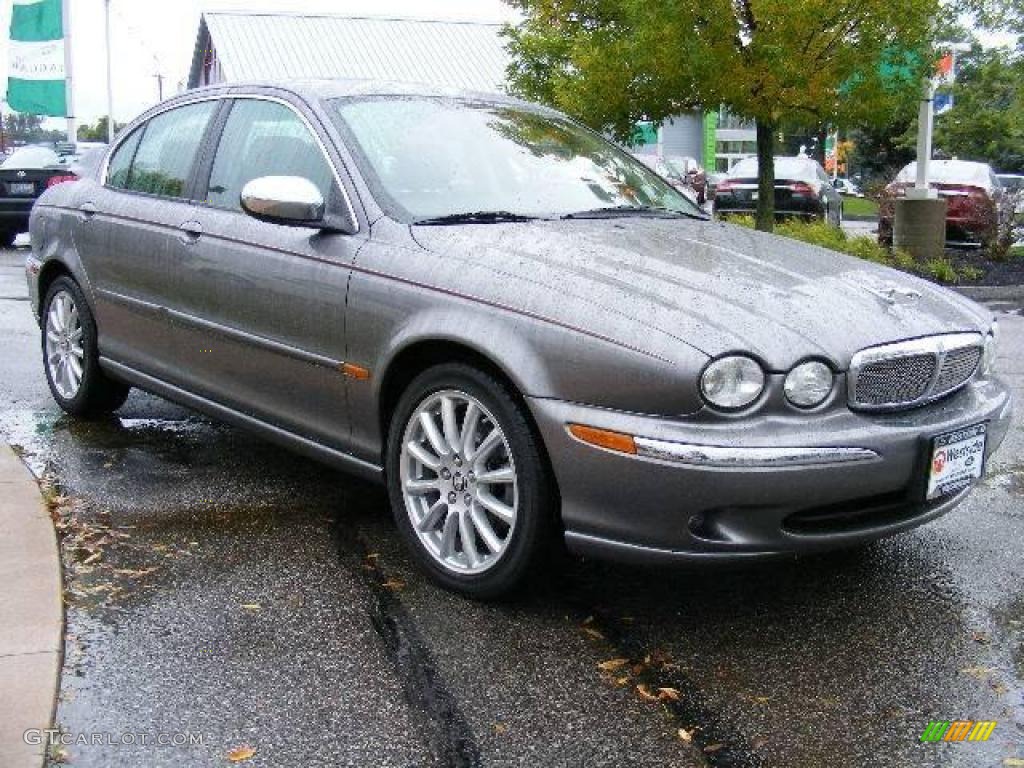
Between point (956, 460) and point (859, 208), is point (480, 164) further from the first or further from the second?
point (859, 208)

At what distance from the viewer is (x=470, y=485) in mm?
3834

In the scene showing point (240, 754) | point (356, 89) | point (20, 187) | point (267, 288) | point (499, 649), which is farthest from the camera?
point (20, 187)

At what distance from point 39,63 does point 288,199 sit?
25.3 m

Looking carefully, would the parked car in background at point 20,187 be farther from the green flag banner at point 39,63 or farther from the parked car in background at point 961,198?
the parked car in background at point 961,198

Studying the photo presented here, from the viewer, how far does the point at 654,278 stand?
3.69m

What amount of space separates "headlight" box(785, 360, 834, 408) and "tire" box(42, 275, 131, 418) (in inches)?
147

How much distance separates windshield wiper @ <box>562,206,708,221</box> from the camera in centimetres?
452

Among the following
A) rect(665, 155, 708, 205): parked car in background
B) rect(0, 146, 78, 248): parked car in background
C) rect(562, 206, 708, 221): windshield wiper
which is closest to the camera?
rect(562, 206, 708, 221): windshield wiper

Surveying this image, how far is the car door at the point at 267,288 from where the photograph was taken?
169 inches

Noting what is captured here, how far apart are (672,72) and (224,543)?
358 inches

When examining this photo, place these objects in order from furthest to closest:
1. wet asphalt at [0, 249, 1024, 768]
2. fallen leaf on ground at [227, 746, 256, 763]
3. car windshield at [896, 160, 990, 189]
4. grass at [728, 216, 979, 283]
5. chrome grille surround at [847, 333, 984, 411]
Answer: car windshield at [896, 160, 990, 189] < grass at [728, 216, 979, 283] < chrome grille surround at [847, 333, 984, 411] < wet asphalt at [0, 249, 1024, 768] < fallen leaf on ground at [227, 746, 256, 763]

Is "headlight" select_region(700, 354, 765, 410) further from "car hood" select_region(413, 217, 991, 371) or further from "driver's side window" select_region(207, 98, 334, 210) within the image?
"driver's side window" select_region(207, 98, 334, 210)

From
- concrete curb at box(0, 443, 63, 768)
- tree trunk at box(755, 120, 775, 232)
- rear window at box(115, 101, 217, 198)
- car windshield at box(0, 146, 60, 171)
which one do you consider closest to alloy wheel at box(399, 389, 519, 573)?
concrete curb at box(0, 443, 63, 768)

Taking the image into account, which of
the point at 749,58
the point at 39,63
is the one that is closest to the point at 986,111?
the point at 749,58
